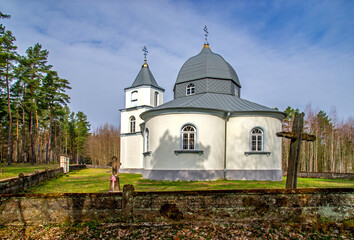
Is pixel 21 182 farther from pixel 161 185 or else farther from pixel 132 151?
pixel 132 151

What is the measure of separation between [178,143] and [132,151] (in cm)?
985

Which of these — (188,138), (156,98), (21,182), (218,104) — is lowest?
(21,182)

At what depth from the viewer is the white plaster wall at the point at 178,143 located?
51.9 feet

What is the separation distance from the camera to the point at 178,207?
5.91 m

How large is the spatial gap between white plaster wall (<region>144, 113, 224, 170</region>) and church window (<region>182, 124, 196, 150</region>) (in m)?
0.28

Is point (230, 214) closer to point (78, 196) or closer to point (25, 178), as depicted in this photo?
point (78, 196)

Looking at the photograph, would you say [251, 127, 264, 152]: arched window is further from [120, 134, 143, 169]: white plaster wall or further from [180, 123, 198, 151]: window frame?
[120, 134, 143, 169]: white plaster wall

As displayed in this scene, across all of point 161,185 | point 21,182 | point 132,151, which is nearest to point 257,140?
point 161,185

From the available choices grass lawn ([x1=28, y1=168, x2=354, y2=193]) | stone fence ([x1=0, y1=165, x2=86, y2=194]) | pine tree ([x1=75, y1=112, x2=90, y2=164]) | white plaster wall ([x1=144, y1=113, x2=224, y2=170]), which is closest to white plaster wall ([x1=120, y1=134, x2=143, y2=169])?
white plaster wall ([x1=144, y1=113, x2=224, y2=170])

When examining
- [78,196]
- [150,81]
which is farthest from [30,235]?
[150,81]

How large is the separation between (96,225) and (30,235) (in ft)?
4.45

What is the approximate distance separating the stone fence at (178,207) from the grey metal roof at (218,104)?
1030 centimetres

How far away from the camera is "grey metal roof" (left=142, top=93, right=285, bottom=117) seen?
1650 cm

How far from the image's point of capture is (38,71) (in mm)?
35562
